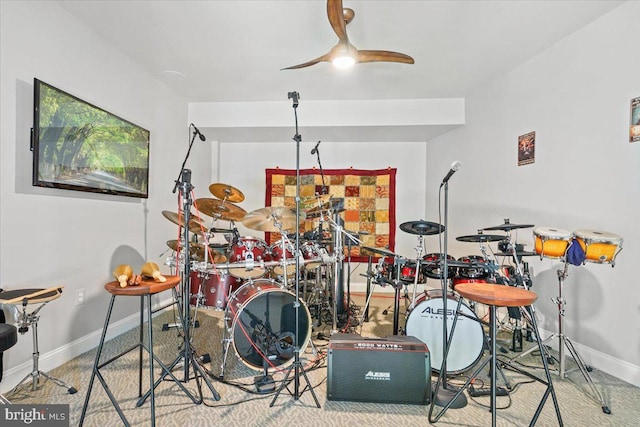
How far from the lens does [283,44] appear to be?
2.67 m

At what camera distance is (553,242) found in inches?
77.9

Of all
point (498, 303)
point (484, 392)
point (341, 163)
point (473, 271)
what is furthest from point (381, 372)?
point (341, 163)

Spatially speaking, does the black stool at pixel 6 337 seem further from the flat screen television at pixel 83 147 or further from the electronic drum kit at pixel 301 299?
the flat screen television at pixel 83 147

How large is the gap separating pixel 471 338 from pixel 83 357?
293 cm

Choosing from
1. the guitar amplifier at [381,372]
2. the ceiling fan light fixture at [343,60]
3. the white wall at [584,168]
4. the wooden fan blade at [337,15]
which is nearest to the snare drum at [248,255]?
the guitar amplifier at [381,372]

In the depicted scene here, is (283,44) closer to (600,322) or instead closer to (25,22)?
(25,22)

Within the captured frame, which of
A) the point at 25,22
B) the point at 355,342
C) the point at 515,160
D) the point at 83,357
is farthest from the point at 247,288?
the point at 515,160

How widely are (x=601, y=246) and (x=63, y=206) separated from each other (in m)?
3.66

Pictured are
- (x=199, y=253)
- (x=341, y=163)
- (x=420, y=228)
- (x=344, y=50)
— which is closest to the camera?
(x=344, y=50)

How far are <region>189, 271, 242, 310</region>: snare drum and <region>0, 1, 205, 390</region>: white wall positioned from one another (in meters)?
0.90

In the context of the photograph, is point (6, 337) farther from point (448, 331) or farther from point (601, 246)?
point (601, 246)

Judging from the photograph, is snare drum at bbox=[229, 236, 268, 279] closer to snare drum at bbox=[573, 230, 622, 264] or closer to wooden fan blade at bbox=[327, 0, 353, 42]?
wooden fan blade at bbox=[327, 0, 353, 42]

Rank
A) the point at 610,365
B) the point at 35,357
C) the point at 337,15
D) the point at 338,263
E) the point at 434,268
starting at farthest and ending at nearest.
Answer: the point at 338,263 < the point at 434,268 < the point at 610,365 < the point at 35,357 < the point at 337,15

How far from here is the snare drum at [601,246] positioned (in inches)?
71.4
